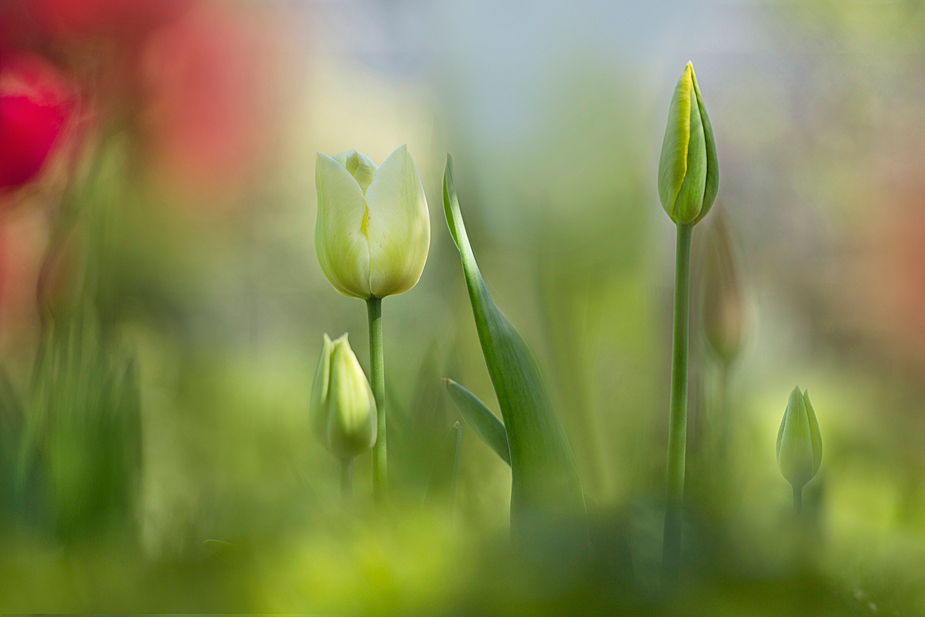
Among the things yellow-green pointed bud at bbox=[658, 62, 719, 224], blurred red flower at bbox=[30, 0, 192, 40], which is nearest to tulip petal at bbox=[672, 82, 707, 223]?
yellow-green pointed bud at bbox=[658, 62, 719, 224]

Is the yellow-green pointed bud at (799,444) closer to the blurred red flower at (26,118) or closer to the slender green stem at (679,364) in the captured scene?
the slender green stem at (679,364)

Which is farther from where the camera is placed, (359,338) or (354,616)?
(359,338)

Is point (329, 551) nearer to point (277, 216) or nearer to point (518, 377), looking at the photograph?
point (518, 377)

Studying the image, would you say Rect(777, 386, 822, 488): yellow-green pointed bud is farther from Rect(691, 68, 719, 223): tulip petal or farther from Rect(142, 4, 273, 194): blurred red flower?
Rect(142, 4, 273, 194): blurred red flower

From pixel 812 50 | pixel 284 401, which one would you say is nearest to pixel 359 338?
pixel 284 401

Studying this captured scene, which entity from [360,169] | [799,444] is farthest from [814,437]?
[360,169]

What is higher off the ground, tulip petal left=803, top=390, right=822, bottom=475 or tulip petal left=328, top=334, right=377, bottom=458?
tulip petal left=328, top=334, right=377, bottom=458

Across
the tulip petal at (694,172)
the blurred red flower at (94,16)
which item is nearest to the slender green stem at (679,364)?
the tulip petal at (694,172)
